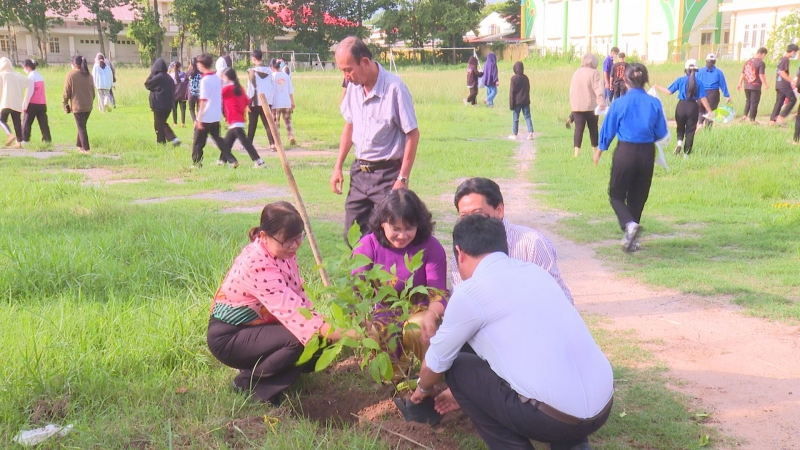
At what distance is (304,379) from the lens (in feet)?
13.6

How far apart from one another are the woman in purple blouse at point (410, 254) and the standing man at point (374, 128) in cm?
77

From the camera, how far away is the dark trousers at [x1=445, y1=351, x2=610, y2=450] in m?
2.85

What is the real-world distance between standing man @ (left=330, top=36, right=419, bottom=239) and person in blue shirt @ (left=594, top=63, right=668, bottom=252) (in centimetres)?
282

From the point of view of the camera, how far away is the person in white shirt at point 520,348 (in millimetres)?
2746

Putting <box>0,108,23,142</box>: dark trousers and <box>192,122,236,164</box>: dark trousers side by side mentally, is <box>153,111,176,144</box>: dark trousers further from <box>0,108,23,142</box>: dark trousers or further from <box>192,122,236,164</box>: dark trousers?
<box>0,108,23,142</box>: dark trousers

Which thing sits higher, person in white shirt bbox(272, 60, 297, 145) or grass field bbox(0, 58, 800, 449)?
person in white shirt bbox(272, 60, 297, 145)

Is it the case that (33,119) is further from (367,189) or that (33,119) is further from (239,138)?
(367,189)

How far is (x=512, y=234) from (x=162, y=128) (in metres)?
11.4

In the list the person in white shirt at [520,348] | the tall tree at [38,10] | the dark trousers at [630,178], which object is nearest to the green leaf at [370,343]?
the person in white shirt at [520,348]

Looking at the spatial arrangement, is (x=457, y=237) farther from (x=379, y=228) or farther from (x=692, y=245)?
(x=692, y=245)

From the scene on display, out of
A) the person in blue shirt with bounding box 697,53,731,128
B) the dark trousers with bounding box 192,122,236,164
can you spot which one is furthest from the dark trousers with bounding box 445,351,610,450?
the person in blue shirt with bounding box 697,53,731,128

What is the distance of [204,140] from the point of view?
11.4m

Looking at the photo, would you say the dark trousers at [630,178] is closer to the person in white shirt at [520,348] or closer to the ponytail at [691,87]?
the person in white shirt at [520,348]

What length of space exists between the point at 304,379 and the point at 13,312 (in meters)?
2.01
